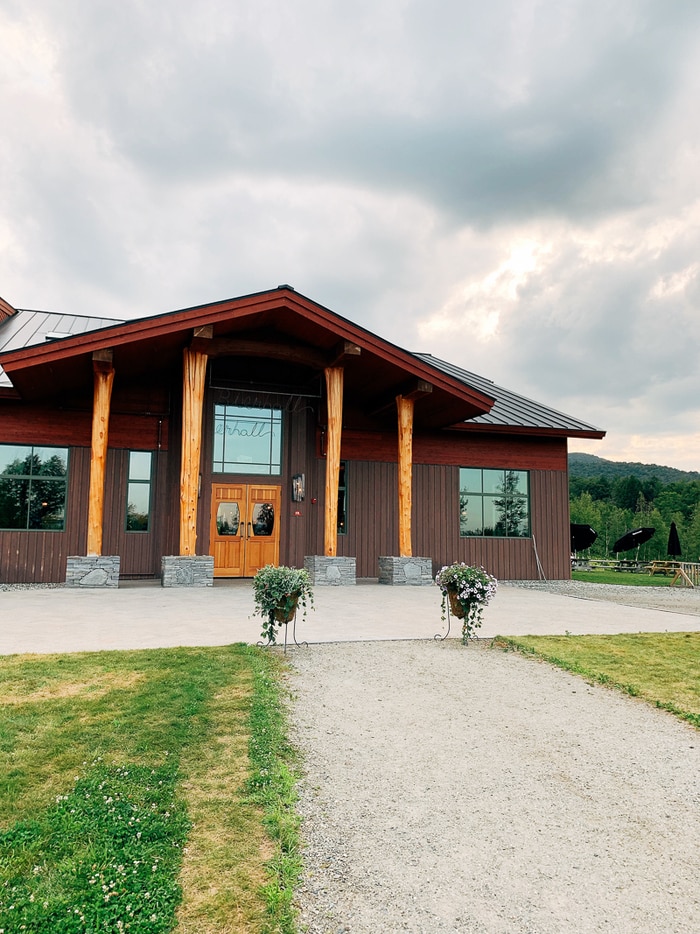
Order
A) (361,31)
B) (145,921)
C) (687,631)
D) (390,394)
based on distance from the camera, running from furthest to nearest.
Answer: (390,394) → (361,31) → (687,631) → (145,921)

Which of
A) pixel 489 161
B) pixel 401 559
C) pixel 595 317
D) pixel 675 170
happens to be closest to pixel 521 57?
pixel 489 161

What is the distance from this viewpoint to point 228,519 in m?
13.9

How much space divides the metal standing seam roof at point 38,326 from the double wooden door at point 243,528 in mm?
4908

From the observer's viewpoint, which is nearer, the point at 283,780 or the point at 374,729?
the point at 283,780

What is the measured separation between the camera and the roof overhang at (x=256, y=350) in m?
11.0

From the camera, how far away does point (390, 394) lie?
13961mm

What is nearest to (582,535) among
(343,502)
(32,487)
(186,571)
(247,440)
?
(343,502)

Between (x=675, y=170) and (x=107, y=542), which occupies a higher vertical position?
(x=675, y=170)

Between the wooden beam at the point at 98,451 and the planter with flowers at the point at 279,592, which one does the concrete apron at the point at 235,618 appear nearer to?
the planter with flowers at the point at 279,592

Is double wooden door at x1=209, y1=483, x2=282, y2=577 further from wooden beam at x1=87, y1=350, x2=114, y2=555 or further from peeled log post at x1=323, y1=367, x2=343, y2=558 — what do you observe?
wooden beam at x1=87, y1=350, x2=114, y2=555

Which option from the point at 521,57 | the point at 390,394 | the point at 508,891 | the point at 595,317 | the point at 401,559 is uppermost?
the point at 521,57

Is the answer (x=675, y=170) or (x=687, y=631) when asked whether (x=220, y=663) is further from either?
(x=675, y=170)

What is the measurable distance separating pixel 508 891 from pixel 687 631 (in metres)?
6.59

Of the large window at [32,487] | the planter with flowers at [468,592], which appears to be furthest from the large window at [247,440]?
the planter with flowers at [468,592]
